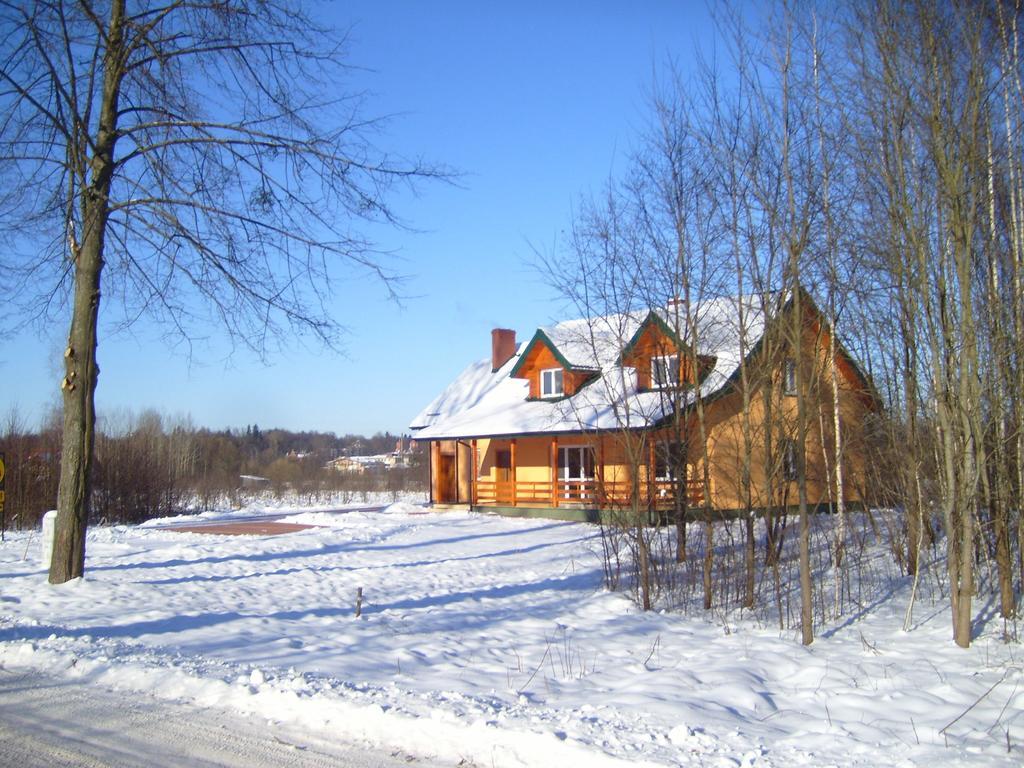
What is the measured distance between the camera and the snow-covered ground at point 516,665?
6.06m

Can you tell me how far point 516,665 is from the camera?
28.5ft

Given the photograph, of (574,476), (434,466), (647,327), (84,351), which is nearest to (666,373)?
(647,327)

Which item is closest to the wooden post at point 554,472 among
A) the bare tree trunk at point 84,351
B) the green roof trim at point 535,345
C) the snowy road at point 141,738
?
the green roof trim at point 535,345

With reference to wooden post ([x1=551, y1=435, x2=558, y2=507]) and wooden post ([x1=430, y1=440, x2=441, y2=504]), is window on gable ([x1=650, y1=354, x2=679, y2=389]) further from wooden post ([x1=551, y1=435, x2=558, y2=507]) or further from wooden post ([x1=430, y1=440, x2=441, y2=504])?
wooden post ([x1=430, y1=440, x2=441, y2=504])

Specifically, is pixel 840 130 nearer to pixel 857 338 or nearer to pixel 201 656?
pixel 857 338

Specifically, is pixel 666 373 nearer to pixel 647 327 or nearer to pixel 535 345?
pixel 647 327

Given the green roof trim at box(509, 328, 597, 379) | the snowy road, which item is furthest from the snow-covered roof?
the snowy road

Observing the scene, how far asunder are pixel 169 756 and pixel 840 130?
9680mm

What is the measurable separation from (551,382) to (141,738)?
25.1 meters

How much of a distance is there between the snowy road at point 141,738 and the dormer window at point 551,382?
77.8ft

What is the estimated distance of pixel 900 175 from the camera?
982 centimetres

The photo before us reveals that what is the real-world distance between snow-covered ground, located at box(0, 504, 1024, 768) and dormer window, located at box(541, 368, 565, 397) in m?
→ 15.2

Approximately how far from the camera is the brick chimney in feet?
128

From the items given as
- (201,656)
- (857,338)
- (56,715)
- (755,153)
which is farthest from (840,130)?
(56,715)
